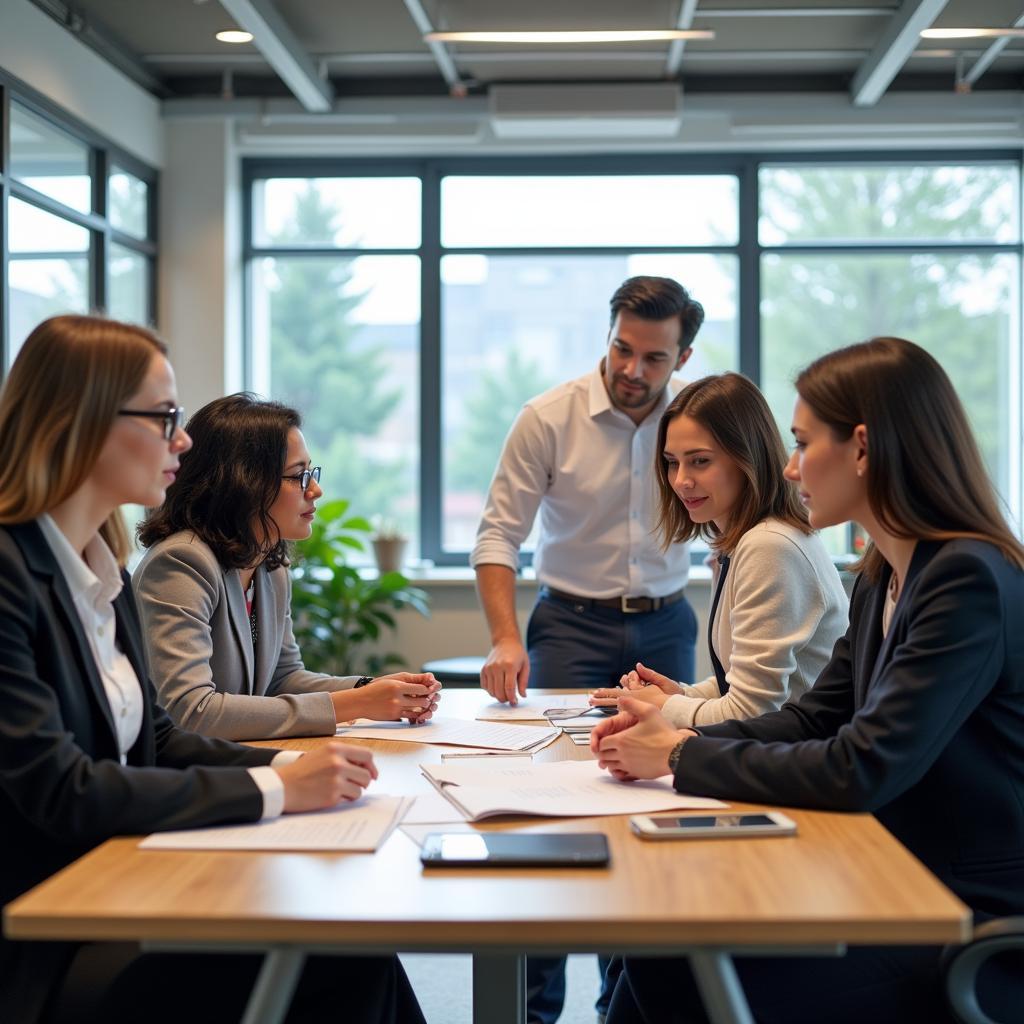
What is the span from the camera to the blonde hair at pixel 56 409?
1592 millimetres

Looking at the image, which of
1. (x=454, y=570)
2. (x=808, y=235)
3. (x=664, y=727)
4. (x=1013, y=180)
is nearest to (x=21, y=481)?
(x=664, y=727)

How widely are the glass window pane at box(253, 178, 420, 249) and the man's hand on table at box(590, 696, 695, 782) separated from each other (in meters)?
4.96

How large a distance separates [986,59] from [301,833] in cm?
521

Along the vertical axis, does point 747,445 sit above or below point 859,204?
below

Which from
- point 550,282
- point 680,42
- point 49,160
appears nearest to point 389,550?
point 550,282

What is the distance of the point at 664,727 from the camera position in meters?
1.80

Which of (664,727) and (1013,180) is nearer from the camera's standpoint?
(664,727)

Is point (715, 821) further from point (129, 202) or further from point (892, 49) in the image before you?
point (129, 202)

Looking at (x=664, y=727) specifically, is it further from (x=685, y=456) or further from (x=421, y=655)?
(x=421, y=655)

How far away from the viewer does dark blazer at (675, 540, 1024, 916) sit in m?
1.57

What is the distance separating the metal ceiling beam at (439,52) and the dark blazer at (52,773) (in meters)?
3.71

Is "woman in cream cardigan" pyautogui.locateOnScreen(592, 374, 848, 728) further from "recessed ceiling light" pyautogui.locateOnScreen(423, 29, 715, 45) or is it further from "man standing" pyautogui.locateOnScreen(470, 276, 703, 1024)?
"recessed ceiling light" pyautogui.locateOnScreen(423, 29, 715, 45)

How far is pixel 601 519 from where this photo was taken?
3.38 meters

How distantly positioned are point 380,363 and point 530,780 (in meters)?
4.87
